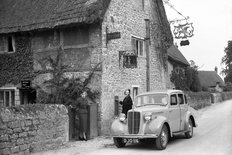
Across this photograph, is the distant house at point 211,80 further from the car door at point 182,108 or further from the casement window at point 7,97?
the car door at point 182,108

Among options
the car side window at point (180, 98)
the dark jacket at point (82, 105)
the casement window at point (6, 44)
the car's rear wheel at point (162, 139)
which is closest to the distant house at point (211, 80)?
the casement window at point (6, 44)

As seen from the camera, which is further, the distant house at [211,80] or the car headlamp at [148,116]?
the distant house at [211,80]

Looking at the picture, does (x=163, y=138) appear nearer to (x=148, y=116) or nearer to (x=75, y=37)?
(x=148, y=116)

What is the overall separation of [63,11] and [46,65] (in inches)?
110

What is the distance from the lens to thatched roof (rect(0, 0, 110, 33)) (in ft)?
49.7

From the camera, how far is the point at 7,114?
9305 millimetres

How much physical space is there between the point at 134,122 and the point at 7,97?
31.3ft

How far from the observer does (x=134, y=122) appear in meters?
11.2

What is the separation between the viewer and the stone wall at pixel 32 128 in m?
9.30

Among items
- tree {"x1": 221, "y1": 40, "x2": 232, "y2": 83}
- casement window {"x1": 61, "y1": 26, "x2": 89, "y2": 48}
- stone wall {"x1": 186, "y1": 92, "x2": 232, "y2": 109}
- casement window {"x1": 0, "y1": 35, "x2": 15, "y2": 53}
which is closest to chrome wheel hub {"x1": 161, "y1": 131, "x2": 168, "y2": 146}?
casement window {"x1": 61, "y1": 26, "x2": 89, "y2": 48}

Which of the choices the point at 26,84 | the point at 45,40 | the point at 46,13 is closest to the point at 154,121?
the point at 45,40

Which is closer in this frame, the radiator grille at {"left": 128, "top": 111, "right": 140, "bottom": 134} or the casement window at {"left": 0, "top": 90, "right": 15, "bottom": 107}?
the radiator grille at {"left": 128, "top": 111, "right": 140, "bottom": 134}

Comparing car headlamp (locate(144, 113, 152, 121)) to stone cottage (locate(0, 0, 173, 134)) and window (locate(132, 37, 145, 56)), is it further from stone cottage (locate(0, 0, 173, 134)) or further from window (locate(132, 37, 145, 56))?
window (locate(132, 37, 145, 56))

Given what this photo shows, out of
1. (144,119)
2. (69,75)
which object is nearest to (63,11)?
(69,75)
